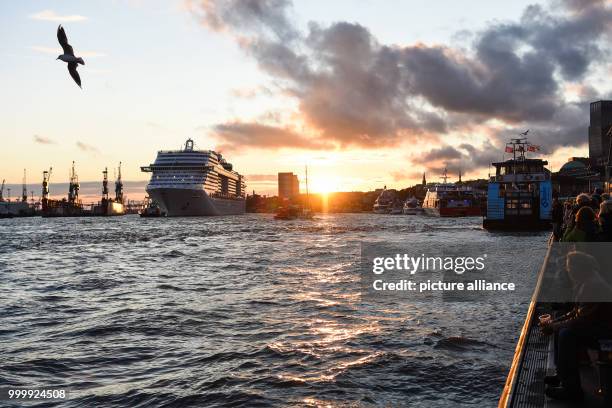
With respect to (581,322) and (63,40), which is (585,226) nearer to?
(581,322)

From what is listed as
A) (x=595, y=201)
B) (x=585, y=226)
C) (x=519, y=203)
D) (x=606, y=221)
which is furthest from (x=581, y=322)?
(x=519, y=203)

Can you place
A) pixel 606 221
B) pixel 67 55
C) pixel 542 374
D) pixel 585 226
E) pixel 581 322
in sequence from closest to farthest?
pixel 581 322, pixel 542 374, pixel 585 226, pixel 606 221, pixel 67 55

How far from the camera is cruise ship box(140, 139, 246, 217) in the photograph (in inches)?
4995

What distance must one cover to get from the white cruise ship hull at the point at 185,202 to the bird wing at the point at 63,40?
114 m

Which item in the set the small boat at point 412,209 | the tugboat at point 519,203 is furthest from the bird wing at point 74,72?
the small boat at point 412,209

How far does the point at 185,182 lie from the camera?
→ 5069 inches

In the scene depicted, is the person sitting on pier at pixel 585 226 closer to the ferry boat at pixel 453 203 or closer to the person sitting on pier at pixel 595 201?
the person sitting on pier at pixel 595 201

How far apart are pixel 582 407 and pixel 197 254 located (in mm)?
35715

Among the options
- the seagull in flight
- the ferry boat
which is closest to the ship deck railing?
the seagull in flight

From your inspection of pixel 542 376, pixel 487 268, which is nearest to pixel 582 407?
pixel 542 376

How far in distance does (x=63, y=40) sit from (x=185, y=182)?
386 ft

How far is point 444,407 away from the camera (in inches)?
346

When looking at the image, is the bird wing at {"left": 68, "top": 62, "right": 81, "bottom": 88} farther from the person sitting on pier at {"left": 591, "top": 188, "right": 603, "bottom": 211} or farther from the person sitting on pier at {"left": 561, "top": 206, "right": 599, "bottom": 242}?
the person sitting on pier at {"left": 591, "top": 188, "right": 603, "bottom": 211}

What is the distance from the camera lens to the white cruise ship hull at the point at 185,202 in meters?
126
